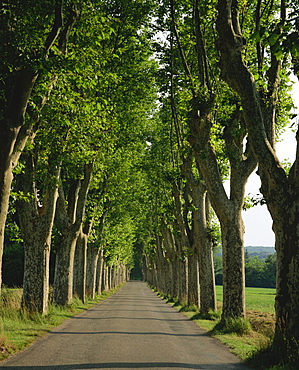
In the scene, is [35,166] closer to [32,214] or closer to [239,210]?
[32,214]

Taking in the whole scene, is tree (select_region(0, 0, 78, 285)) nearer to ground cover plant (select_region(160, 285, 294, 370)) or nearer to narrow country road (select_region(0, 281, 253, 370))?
narrow country road (select_region(0, 281, 253, 370))

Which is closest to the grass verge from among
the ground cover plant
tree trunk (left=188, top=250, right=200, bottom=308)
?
the ground cover plant

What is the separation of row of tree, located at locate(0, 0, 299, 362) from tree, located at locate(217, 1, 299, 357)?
2 centimetres

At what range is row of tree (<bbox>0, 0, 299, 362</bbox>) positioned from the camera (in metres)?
9.05

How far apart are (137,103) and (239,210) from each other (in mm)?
9768

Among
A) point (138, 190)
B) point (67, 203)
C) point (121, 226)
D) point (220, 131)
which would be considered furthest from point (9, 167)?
point (121, 226)

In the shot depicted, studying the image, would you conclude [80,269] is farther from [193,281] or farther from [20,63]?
[20,63]

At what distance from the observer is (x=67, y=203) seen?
20719 mm

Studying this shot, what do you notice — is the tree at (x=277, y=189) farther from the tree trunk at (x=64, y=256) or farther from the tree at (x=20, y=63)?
the tree trunk at (x=64, y=256)

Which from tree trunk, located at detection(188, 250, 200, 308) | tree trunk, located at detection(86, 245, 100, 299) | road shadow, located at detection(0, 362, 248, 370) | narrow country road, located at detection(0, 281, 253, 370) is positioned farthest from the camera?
tree trunk, located at detection(86, 245, 100, 299)

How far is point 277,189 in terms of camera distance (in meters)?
8.62

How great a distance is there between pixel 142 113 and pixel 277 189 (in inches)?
614

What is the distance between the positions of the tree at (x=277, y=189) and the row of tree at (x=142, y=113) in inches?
0.9

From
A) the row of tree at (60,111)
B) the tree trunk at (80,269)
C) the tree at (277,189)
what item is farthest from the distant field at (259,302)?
the tree at (277,189)
